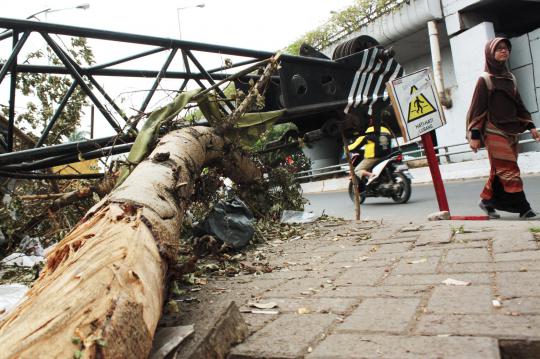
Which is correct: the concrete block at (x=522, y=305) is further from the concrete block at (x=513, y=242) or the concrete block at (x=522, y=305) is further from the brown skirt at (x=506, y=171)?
the brown skirt at (x=506, y=171)

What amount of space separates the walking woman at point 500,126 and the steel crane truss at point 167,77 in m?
1.11

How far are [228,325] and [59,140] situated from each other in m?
4.21

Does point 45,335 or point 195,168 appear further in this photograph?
point 195,168

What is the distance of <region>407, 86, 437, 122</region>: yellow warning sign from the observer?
15.2ft

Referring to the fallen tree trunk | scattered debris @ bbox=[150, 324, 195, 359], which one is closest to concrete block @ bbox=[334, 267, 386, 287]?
the fallen tree trunk

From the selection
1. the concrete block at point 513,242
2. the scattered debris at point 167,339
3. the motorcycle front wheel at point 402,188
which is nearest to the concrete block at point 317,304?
the scattered debris at point 167,339

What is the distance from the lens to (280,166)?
602 cm

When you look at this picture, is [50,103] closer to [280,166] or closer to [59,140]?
[59,140]

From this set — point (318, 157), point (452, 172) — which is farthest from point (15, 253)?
point (318, 157)

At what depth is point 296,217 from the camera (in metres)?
5.51

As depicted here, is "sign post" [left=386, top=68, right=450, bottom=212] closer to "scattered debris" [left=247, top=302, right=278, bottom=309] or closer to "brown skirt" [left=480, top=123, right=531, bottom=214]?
"brown skirt" [left=480, top=123, right=531, bottom=214]

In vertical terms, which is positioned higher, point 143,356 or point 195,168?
point 195,168

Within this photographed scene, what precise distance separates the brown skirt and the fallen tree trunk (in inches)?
152

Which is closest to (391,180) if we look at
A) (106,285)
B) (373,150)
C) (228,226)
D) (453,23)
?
(373,150)
